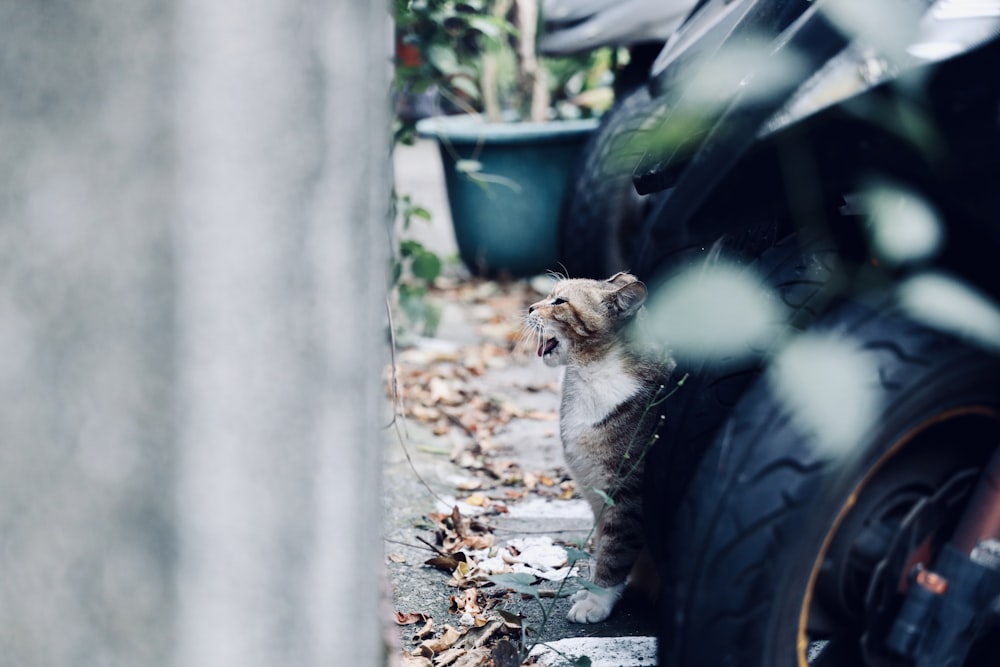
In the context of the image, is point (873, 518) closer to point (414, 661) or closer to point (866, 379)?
point (866, 379)

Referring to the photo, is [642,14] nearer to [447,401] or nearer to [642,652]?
[447,401]

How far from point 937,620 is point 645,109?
2.51m

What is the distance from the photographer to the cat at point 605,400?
237cm

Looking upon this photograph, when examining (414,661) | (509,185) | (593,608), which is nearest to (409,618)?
(414,661)

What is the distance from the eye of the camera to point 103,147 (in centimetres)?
112

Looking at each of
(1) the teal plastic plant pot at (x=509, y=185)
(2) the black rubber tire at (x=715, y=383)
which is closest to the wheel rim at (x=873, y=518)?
(2) the black rubber tire at (x=715, y=383)

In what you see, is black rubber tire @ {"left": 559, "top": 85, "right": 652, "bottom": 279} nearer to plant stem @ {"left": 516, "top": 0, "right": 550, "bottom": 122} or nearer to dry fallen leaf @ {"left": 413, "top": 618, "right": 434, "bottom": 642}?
plant stem @ {"left": 516, "top": 0, "right": 550, "bottom": 122}

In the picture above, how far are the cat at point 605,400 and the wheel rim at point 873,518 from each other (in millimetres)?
824

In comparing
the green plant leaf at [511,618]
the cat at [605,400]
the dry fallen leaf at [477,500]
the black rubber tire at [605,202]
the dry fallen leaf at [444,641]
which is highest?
the black rubber tire at [605,202]

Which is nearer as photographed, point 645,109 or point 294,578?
point 294,578

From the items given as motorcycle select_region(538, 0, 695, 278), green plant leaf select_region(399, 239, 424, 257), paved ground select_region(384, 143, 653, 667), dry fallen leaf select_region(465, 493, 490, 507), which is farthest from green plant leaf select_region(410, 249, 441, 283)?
dry fallen leaf select_region(465, 493, 490, 507)

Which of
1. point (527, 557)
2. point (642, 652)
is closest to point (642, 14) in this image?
point (527, 557)

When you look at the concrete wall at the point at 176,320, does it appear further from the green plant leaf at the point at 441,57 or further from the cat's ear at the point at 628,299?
the green plant leaf at the point at 441,57

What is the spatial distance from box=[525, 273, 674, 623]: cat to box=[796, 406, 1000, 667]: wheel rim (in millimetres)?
824
